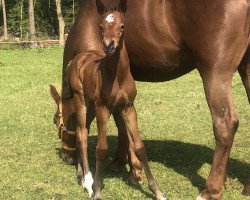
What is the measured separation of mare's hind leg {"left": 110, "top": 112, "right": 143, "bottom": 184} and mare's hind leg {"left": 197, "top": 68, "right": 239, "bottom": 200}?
0.74 m

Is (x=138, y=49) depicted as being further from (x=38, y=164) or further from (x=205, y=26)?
(x=38, y=164)

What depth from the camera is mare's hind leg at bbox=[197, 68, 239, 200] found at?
4.14m

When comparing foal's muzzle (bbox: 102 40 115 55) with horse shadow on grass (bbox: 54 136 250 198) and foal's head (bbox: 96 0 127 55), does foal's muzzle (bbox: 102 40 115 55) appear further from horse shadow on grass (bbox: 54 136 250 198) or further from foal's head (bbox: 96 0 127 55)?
horse shadow on grass (bbox: 54 136 250 198)

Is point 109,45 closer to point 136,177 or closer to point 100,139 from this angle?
point 100,139

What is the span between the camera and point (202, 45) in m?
4.19

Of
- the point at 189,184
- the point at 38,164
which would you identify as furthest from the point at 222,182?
the point at 38,164

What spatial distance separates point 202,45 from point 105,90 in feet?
3.22

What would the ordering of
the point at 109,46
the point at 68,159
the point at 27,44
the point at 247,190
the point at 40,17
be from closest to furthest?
the point at 109,46 < the point at 247,190 < the point at 68,159 < the point at 27,44 < the point at 40,17

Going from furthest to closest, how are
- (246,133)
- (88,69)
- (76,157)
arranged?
(246,133), (76,157), (88,69)

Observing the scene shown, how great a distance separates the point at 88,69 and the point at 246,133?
3.44 m

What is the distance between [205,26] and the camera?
4156 millimetres

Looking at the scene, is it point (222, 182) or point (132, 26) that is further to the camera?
point (132, 26)

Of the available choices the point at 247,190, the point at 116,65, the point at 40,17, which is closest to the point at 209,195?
the point at 247,190

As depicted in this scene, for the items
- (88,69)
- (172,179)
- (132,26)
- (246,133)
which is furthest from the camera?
(246,133)
